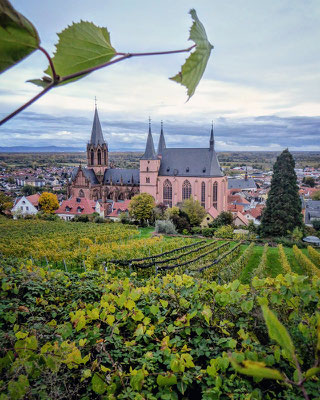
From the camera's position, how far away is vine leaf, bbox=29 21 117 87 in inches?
15.9

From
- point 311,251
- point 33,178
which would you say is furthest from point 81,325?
point 33,178

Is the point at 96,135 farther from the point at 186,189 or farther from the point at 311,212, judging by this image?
the point at 311,212

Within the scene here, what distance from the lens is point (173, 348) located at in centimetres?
176

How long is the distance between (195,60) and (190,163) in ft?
131

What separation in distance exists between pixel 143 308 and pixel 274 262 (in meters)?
15.1

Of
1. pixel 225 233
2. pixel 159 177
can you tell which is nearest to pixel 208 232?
pixel 225 233

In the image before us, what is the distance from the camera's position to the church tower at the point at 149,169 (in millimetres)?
38531

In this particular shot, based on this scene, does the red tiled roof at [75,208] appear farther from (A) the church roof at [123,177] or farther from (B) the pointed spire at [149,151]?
(B) the pointed spire at [149,151]

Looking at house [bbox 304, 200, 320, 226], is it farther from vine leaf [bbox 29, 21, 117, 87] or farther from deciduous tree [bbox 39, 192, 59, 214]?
vine leaf [bbox 29, 21, 117, 87]

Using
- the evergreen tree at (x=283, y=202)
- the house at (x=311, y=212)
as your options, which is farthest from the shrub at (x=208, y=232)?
the house at (x=311, y=212)

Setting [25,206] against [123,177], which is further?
[123,177]

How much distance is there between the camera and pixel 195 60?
19.2 inches

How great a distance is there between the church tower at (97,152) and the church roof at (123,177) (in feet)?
3.64

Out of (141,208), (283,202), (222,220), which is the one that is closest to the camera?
(283,202)
